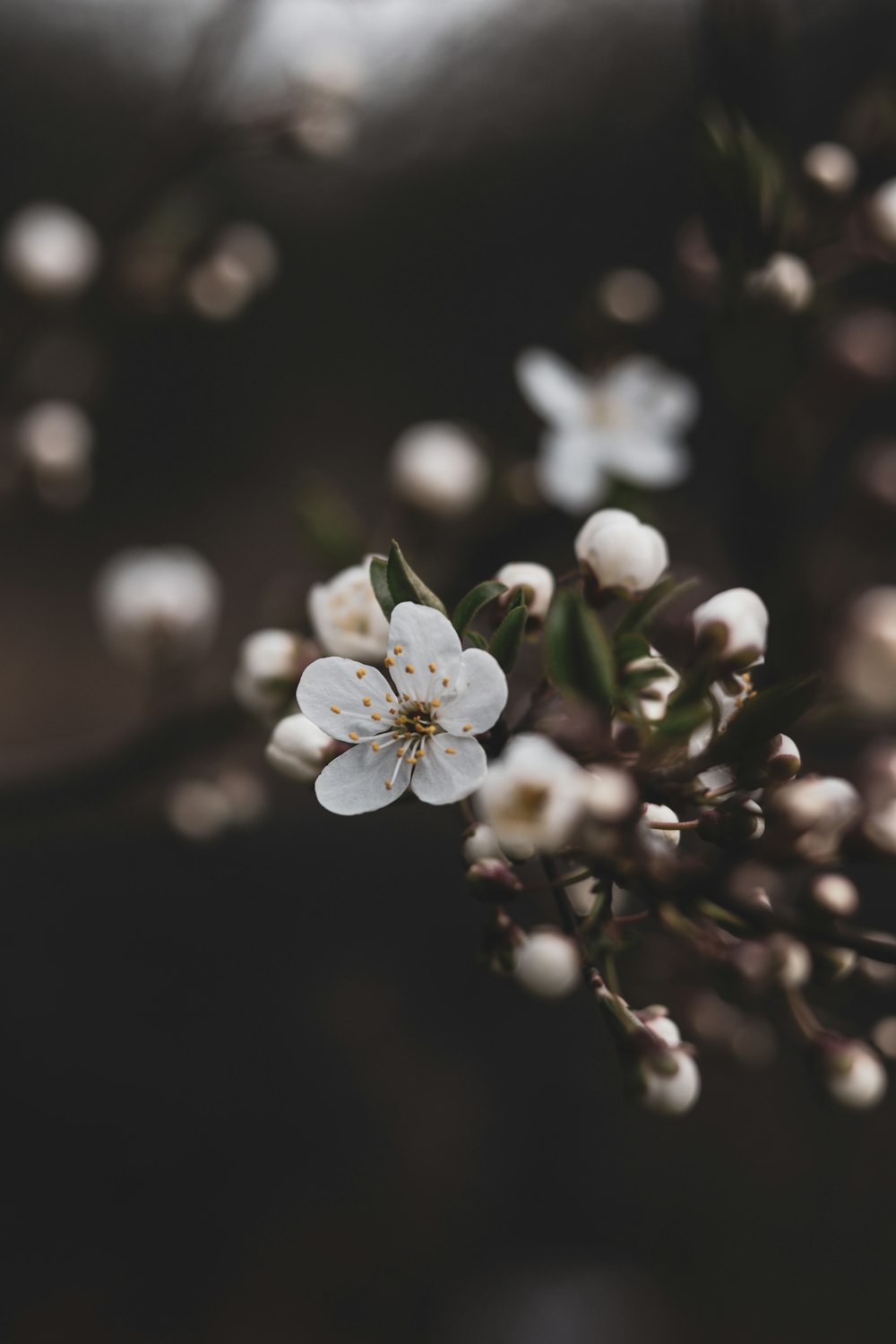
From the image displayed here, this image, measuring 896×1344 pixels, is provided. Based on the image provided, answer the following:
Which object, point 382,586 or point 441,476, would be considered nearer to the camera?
point 382,586

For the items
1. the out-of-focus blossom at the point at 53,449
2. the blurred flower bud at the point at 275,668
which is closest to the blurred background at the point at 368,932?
the out-of-focus blossom at the point at 53,449

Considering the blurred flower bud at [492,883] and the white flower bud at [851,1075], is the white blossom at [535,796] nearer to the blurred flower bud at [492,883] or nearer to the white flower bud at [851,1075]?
the blurred flower bud at [492,883]

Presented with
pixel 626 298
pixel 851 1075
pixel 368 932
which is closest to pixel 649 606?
pixel 851 1075

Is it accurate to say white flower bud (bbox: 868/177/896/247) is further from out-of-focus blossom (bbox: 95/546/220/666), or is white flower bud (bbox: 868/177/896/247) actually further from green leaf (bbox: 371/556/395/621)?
out-of-focus blossom (bbox: 95/546/220/666)

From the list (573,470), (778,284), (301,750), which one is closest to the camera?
(301,750)

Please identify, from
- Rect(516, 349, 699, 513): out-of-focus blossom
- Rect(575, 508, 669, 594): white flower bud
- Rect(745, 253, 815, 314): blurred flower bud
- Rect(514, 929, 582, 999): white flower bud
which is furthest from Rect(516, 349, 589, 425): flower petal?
Rect(514, 929, 582, 999): white flower bud

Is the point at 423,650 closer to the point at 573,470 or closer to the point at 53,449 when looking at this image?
the point at 573,470
